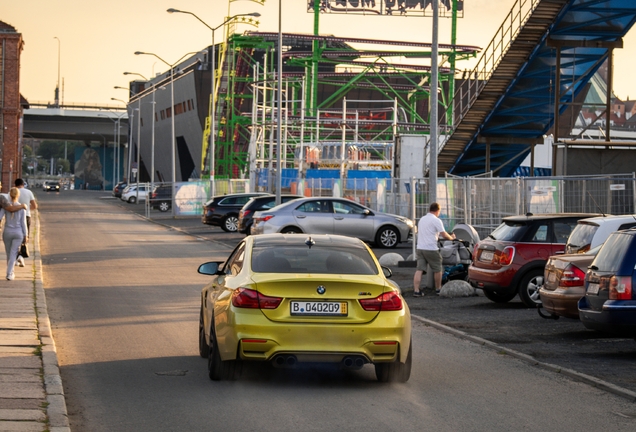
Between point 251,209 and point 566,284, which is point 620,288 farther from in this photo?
point 251,209

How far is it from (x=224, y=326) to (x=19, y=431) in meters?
2.36

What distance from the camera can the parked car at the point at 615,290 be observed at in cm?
1066

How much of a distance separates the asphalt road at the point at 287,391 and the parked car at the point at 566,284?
49.7 inches

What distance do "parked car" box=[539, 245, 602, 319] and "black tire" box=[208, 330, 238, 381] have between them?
16.6 feet

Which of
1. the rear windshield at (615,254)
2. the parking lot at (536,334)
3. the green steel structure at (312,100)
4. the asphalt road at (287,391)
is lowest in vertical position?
the parking lot at (536,334)

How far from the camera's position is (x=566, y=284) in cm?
1270

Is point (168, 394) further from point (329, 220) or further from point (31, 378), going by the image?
point (329, 220)

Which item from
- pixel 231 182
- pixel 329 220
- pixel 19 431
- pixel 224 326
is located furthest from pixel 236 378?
pixel 231 182

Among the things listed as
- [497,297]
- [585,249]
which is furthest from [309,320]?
[497,297]

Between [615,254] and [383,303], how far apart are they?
130 inches

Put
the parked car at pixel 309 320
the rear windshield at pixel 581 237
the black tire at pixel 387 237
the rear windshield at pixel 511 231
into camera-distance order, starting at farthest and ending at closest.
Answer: the black tire at pixel 387 237 → the rear windshield at pixel 511 231 → the rear windshield at pixel 581 237 → the parked car at pixel 309 320

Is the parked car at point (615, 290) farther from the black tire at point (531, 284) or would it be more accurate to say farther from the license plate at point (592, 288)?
the black tire at point (531, 284)

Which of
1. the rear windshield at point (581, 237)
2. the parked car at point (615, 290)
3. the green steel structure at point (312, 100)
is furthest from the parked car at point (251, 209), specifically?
the parked car at point (615, 290)

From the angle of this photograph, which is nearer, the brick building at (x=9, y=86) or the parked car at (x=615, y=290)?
the parked car at (x=615, y=290)
